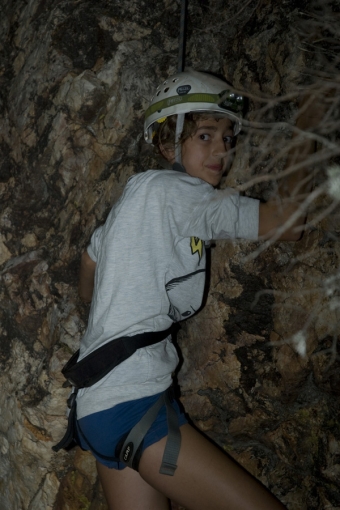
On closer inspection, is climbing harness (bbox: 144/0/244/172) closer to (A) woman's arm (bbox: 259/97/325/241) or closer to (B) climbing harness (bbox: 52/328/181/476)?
(A) woman's arm (bbox: 259/97/325/241)

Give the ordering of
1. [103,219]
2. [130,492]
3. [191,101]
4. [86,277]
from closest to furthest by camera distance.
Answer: [130,492] < [191,101] < [86,277] < [103,219]

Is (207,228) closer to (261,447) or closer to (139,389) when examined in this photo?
(139,389)

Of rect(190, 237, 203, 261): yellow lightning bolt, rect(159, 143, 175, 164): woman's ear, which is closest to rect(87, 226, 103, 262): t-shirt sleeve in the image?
rect(159, 143, 175, 164): woman's ear

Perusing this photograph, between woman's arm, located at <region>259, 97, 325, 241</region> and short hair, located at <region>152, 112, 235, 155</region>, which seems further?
short hair, located at <region>152, 112, 235, 155</region>

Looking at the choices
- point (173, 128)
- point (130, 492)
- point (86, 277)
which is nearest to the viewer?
point (130, 492)

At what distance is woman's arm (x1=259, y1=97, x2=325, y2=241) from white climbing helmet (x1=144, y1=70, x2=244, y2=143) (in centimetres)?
42

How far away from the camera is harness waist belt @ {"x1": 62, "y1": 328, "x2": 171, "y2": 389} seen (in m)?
2.17

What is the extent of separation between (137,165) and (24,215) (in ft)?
3.19

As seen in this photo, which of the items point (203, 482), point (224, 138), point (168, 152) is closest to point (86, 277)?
point (168, 152)

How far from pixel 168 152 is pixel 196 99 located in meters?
0.30

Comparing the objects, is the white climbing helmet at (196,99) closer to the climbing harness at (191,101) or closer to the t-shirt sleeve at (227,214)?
the climbing harness at (191,101)

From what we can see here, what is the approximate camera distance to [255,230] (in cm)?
208

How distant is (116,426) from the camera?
86.0 inches

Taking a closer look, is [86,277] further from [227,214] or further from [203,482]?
[203,482]
